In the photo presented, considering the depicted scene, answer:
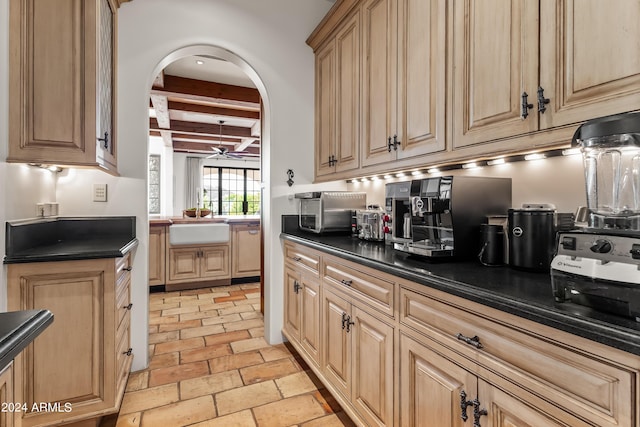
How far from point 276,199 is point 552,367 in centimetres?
228

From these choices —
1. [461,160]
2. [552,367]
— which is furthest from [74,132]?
[552,367]

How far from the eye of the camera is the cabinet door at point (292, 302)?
2463 mm

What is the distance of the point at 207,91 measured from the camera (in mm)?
4125

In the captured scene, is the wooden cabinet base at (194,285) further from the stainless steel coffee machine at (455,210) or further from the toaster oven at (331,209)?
the stainless steel coffee machine at (455,210)

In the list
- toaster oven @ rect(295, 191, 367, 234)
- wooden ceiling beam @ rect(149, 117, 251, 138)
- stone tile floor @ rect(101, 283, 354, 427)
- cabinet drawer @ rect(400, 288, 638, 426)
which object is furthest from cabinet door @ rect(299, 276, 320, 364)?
wooden ceiling beam @ rect(149, 117, 251, 138)

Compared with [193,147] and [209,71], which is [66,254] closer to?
[209,71]

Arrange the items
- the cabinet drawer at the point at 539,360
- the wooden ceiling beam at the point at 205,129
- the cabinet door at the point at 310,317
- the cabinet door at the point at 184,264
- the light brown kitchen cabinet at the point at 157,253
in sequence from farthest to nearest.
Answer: the wooden ceiling beam at the point at 205,129, the cabinet door at the point at 184,264, the light brown kitchen cabinet at the point at 157,253, the cabinet door at the point at 310,317, the cabinet drawer at the point at 539,360

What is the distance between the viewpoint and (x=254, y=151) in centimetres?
851

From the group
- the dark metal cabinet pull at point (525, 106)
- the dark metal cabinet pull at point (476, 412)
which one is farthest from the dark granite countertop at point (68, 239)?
the dark metal cabinet pull at point (525, 106)

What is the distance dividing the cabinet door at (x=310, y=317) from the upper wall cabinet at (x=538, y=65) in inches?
49.7

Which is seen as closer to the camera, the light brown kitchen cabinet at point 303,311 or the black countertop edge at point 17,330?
the black countertop edge at point 17,330

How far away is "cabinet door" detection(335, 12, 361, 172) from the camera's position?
2289 millimetres

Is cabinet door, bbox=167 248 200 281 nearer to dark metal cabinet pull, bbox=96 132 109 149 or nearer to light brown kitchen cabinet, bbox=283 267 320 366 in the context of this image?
light brown kitchen cabinet, bbox=283 267 320 366

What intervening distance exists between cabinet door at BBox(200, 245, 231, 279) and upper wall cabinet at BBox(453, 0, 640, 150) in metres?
3.77
